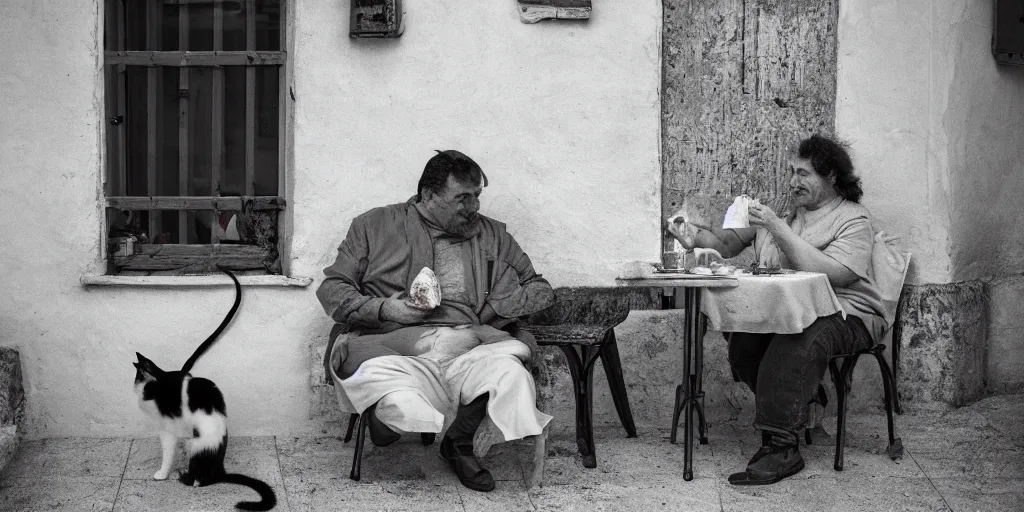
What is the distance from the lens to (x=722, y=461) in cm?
514

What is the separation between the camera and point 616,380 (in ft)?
17.5

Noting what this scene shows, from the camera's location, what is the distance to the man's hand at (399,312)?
488 cm

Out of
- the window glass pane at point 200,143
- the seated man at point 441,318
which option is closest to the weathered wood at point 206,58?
the window glass pane at point 200,143

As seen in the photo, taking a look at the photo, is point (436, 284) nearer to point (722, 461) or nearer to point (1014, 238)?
point (722, 461)

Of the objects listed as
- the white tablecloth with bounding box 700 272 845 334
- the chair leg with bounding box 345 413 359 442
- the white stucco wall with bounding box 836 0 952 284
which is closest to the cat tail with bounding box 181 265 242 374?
the chair leg with bounding box 345 413 359 442

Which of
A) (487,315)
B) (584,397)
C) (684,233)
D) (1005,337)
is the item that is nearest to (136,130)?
(487,315)

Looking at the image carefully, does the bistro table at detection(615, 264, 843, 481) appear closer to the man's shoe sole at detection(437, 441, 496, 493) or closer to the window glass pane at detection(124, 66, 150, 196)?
the man's shoe sole at detection(437, 441, 496, 493)

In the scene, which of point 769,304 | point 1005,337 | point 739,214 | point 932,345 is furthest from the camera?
point 1005,337

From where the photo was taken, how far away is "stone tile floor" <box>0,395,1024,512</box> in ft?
15.2

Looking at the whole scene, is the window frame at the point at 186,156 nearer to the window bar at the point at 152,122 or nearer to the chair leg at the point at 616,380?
the window bar at the point at 152,122

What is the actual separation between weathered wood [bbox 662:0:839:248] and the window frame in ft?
6.20

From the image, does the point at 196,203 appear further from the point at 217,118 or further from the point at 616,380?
the point at 616,380

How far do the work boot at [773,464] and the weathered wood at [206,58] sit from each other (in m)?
2.83

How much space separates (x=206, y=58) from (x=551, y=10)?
1.65 metres
